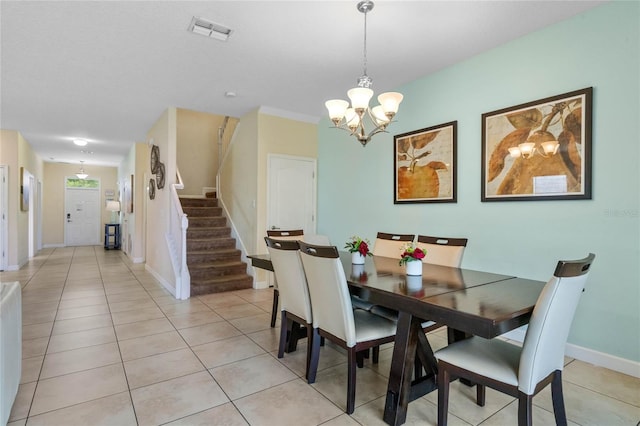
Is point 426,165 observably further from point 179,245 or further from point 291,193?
point 179,245

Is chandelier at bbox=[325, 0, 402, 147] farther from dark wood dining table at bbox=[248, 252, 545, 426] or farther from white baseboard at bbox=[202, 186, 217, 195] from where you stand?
white baseboard at bbox=[202, 186, 217, 195]

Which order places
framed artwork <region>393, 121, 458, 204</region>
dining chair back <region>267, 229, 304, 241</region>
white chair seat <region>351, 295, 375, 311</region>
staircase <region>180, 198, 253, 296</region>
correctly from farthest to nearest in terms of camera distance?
staircase <region>180, 198, 253, 296</region> → dining chair back <region>267, 229, 304, 241</region> → framed artwork <region>393, 121, 458, 204</region> → white chair seat <region>351, 295, 375, 311</region>

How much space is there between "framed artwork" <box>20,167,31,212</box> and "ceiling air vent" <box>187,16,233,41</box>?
6.21m

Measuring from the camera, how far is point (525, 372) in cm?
148

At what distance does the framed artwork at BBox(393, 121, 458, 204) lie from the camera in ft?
11.7

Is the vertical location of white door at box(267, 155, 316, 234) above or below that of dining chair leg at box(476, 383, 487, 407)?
above

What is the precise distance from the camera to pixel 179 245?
4590 mm

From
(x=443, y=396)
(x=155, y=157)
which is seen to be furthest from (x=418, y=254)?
(x=155, y=157)

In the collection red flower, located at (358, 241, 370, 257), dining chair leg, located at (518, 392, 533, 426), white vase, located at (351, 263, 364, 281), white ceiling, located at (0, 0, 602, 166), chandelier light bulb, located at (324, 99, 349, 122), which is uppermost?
white ceiling, located at (0, 0, 602, 166)

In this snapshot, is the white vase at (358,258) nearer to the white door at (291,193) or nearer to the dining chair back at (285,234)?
the dining chair back at (285,234)

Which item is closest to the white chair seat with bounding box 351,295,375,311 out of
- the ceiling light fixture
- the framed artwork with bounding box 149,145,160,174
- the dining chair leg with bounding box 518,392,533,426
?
the dining chair leg with bounding box 518,392,533,426

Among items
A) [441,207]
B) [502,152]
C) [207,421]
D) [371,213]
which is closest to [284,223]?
[371,213]

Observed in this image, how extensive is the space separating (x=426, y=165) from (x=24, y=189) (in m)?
7.79

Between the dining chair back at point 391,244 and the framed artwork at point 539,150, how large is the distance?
0.90 m
